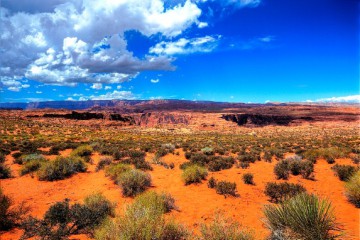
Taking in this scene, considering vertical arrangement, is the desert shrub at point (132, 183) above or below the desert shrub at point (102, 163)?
above

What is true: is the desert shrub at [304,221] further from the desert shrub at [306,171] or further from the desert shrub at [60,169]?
the desert shrub at [60,169]

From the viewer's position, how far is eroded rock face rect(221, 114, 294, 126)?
256 feet

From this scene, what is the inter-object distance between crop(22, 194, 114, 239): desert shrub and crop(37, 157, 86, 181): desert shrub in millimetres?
5234

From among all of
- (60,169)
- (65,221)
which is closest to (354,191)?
(65,221)

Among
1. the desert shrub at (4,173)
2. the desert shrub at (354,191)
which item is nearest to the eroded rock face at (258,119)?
the desert shrub at (354,191)

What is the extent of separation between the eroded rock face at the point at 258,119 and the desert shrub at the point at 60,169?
69418 millimetres

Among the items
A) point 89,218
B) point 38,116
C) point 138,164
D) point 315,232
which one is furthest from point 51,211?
point 38,116

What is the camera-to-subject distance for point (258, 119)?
8131cm

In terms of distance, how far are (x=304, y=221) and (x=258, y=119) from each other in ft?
264

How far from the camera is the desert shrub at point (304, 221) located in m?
4.55

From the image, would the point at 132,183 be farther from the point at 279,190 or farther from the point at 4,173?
the point at 4,173

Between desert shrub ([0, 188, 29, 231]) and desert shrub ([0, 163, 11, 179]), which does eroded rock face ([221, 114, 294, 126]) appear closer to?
desert shrub ([0, 163, 11, 179])

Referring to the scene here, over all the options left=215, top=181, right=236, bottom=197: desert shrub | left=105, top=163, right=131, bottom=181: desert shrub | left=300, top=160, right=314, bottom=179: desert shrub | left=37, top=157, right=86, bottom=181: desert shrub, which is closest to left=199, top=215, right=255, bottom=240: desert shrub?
left=215, top=181, right=236, bottom=197: desert shrub

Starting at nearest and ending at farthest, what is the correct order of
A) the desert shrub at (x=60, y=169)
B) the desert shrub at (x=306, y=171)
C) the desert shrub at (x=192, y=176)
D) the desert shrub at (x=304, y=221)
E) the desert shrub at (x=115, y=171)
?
the desert shrub at (x=304, y=221)
the desert shrub at (x=192, y=176)
the desert shrub at (x=115, y=171)
the desert shrub at (x=60, y=169)
the desert shrub at (x=306, y=171)
